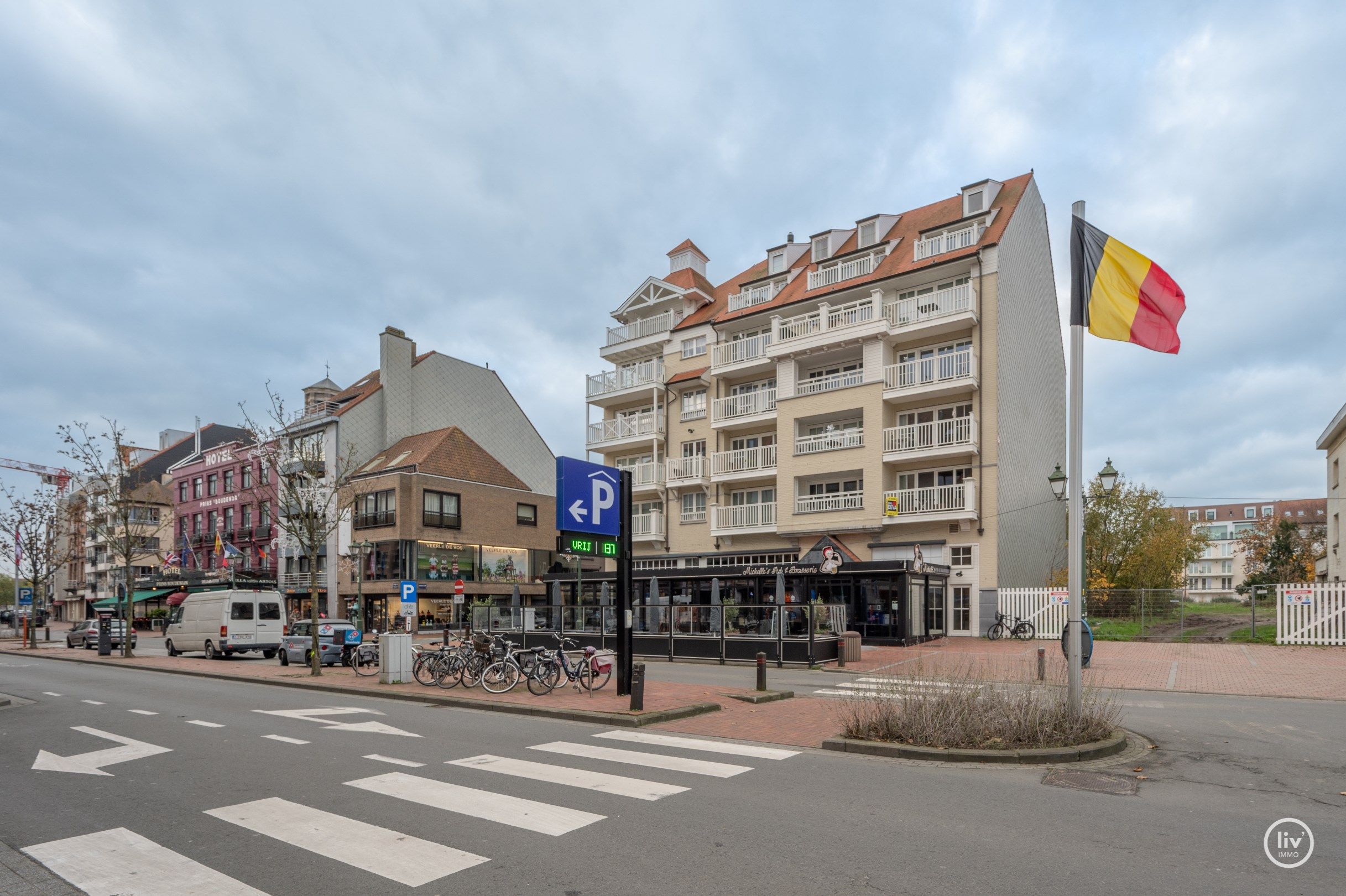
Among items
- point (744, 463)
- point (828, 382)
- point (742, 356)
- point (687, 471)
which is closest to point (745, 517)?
point (744, 463)

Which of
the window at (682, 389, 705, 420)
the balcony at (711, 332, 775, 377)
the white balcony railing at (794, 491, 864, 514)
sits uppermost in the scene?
the balcony at (711, 332, 775, 377)

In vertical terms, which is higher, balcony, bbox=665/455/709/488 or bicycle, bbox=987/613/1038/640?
balcony, bbox=665/455/709/488

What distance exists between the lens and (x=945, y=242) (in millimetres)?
33688

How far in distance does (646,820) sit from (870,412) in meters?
28.4

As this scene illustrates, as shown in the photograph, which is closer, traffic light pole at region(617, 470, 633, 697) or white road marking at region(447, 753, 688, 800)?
white road marking at region(447, 753, 688, 800)

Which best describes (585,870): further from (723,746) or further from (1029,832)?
(723,746)

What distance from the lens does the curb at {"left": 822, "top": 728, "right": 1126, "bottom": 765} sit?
888cm

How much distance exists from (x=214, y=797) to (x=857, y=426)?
30325mm

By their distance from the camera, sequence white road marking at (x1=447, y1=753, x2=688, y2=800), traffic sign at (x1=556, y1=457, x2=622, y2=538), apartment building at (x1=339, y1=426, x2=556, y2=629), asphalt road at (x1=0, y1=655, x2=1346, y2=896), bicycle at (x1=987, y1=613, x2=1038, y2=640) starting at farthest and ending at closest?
apartment building at (x1=339, y1=426, x2=556, y2=629), bicycle at (x1=987, y1=613, x2=1038, y2=640), traffic sign at (x1=556, y1=457, x2=622, y2=538), white road marking at (x1=447, y1=753, x2=688, y2=800), asphalt road at (x1=0, y1=655, x2=1346, y2=896)

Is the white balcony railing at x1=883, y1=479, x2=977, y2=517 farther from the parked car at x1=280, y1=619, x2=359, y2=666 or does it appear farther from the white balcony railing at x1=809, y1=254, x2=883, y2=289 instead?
the parked car at x1=280, y1=619, x2=359, y2=666

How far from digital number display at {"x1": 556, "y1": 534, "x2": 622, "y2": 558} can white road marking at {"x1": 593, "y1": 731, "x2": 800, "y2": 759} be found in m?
3.90

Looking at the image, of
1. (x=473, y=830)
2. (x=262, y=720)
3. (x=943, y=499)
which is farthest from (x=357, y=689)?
(x=943, y=499)

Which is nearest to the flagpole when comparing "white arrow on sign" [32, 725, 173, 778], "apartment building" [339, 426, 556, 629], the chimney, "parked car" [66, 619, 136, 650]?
"white arrow on sign" [32, 725, 173, 778]

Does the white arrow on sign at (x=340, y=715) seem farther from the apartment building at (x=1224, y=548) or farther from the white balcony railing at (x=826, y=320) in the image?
the apartment building at (x=1224, y=548)
